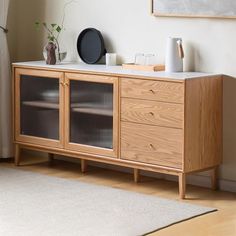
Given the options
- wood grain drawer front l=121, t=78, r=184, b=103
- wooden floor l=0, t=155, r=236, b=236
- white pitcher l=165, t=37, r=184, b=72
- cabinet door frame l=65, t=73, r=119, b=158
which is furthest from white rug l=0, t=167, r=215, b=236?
white pitcher l=165, t=37, r=184, b=72

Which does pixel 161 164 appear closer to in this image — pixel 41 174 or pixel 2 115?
pixel 41 174

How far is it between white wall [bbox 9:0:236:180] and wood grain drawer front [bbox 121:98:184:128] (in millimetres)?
381

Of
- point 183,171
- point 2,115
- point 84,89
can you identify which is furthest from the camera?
point 2,115

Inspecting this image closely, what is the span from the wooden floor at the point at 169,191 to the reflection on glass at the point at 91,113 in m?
0.27

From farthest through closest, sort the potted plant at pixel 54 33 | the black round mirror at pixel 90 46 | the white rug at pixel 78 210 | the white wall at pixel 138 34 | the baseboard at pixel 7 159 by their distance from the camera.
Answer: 1. the baseboard at pixel 7 159
2. the potted plant at pixel 54 33
3. the black round mirror at pixel 90 46
4. the white wall at pixel 138 34
5. the white rug at pixel 78 210

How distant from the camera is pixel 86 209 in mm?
4422

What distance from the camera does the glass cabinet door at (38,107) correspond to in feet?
17.7

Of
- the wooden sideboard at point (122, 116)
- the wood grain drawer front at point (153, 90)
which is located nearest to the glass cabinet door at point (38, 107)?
the wooden sideboard at point (122, 116)

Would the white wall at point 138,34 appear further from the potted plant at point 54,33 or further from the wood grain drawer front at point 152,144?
the wood grain drawer front at point 152,144

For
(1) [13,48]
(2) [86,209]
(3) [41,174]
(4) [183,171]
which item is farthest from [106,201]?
(1) [13,48]

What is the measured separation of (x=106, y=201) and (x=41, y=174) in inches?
35.4

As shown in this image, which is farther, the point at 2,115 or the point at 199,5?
the point at 2,115

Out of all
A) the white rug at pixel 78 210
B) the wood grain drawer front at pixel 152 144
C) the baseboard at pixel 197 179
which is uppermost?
the wood grain drawer front at pixel 152 144

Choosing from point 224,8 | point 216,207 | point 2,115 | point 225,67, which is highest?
point 224,8
